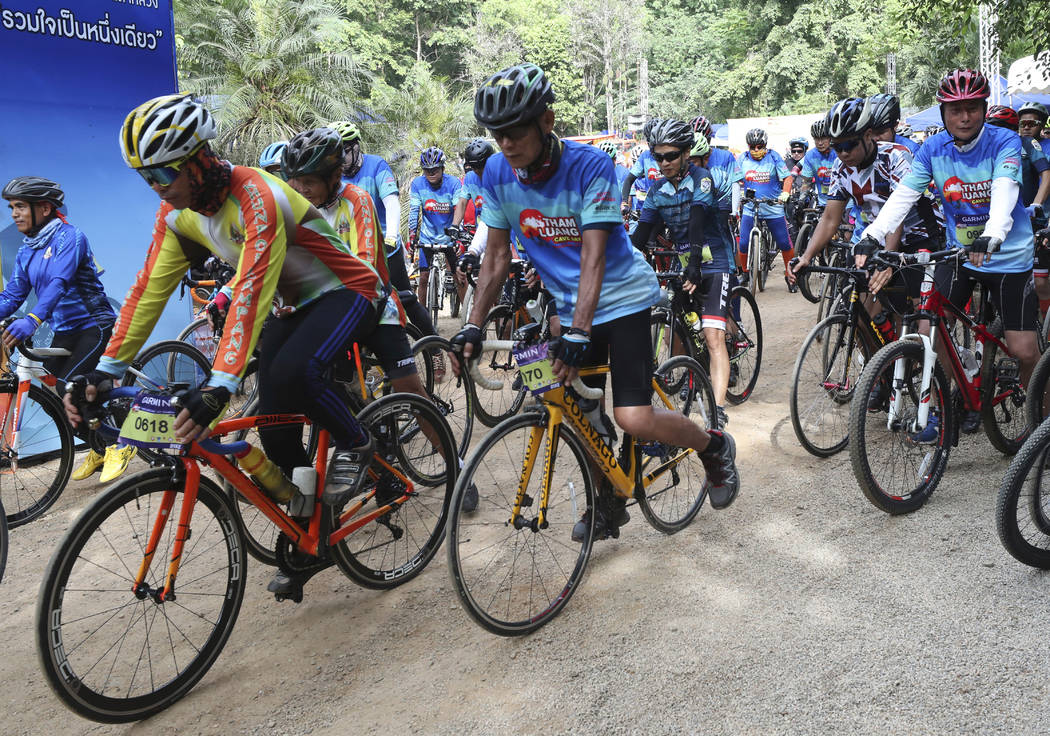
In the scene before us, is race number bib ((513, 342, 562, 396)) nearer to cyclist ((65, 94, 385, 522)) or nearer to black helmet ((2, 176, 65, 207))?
cyclist ((65, 94, 385, 522))

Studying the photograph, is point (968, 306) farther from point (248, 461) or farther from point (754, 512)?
point (248, 461)

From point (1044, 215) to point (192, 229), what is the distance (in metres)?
6.69

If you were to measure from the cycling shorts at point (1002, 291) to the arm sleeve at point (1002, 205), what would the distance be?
1.18ft

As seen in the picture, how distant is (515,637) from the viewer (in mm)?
3809

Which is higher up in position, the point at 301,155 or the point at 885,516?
the point at 301,155

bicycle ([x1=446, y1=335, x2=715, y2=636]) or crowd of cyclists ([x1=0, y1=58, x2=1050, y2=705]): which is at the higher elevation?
crowd of cyclists ([x1=0, y1=58, x2=1050, y2=705])

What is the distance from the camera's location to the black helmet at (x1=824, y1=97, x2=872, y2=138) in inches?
229

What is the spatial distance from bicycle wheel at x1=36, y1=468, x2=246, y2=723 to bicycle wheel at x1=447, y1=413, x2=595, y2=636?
38.0 inches

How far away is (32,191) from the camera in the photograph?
636cm

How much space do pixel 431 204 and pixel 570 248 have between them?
816cm

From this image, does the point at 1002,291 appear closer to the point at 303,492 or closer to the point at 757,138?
the point at 303,492

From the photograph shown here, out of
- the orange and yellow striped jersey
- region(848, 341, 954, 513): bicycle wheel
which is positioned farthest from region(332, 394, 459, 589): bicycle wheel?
region(848, 341, 954, 513): bicycle wheel

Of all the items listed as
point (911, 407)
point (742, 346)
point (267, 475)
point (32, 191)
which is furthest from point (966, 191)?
point (32, 191)

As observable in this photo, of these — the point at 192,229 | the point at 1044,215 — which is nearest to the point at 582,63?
the point at 1044,215
